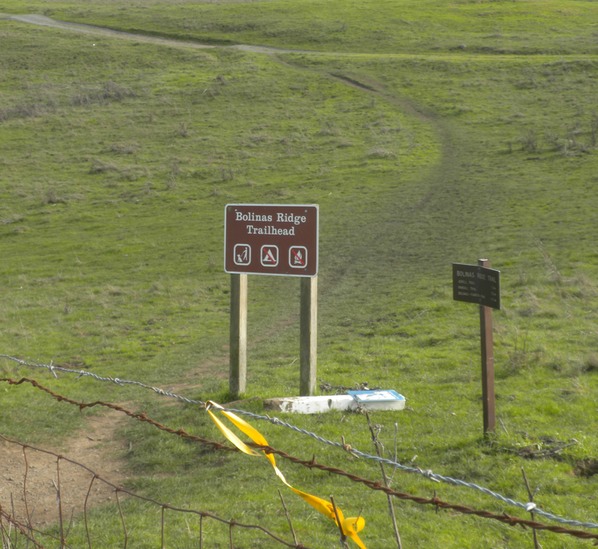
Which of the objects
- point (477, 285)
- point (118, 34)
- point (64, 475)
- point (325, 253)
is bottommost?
point (325, 253)

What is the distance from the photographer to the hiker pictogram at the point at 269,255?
901cm

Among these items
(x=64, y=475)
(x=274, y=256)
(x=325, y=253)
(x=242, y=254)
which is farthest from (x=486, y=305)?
(x=325, y=253)

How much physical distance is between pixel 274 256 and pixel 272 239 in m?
0.18

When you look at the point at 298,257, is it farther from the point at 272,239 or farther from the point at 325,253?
the point at 325,253

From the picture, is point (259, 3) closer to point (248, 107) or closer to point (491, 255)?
point (248, 107)

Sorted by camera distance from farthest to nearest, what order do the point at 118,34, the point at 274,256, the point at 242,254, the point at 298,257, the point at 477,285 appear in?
1. the point at 118,34
2. the point at 242,254
3. the point at 274,256
4. the point at 298,257
5. the point at 477,285

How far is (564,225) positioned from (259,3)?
57.1 meters

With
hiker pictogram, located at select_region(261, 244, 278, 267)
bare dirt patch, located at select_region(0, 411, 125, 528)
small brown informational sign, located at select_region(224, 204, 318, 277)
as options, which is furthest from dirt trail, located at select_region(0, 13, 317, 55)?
Result: bare dirt patch, located at select_region(0, 411, 125, 528)

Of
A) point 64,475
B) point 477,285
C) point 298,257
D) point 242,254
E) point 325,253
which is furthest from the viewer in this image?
point 325,253

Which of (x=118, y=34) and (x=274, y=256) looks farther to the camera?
(x=118, y=34)

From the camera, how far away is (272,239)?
29.6ft

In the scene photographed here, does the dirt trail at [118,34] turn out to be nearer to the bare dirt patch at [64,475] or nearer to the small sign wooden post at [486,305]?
the bare dirt patch at [64,475]

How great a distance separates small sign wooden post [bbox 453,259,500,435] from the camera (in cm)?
727

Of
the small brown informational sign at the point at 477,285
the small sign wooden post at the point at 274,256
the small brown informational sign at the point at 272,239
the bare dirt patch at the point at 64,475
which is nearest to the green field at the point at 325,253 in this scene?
the bare dirt patch at the point at 64,475
